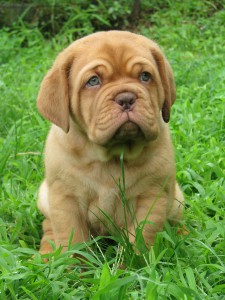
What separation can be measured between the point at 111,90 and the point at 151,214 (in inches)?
28.3

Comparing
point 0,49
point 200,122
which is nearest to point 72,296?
point 200,122

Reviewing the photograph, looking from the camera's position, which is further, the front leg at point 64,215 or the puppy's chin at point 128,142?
the front leg at point 64,215

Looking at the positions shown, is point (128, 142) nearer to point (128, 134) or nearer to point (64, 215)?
point (128, 134)

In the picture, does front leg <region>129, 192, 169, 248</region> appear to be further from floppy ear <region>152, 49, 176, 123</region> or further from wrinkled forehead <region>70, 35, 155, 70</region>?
wrinkled forehead <region>70, 35, 155, 70</region>

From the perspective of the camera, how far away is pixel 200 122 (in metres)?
5.77

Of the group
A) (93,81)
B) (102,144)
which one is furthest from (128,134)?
(93,81)

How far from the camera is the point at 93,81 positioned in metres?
3.80

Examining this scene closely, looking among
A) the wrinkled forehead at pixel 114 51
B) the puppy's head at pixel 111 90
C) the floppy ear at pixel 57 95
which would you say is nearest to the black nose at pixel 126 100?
the puppy's head at pixel 111 90

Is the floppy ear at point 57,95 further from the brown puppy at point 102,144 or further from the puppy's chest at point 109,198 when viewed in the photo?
the puppy's chest at point 109,198

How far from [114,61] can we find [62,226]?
37.5 inches

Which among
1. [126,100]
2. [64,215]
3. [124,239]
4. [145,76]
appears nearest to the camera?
[126,100]

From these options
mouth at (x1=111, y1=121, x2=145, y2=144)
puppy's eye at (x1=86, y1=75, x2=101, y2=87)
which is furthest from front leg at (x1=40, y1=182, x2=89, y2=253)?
puppy's eye at (x1=86, y1=75, x2=101, y2=87)

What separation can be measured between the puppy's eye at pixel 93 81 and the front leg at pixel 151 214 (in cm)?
67

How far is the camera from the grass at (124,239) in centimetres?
334
